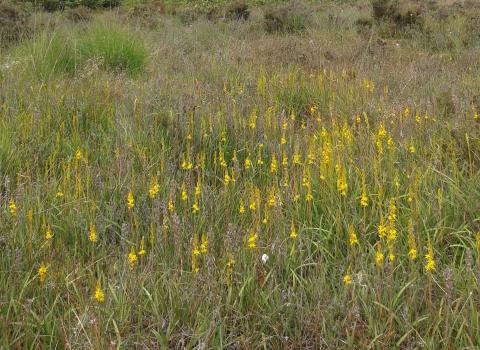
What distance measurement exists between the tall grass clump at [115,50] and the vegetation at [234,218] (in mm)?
1015

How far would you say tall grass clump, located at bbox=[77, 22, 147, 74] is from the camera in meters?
5.95

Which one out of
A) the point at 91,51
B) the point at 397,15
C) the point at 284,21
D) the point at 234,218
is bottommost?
the point at 284,21

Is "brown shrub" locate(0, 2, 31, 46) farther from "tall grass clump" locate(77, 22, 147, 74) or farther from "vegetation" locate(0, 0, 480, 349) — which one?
"vegetation" locate(0, 0, 480, 349)

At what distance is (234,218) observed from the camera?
248 cm

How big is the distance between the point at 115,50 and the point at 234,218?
4083mm

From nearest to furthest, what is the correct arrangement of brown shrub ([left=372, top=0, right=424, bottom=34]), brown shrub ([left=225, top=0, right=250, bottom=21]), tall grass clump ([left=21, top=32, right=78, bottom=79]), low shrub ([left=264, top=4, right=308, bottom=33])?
tall grass clump ([left=21, top=32, right=78, bottom=79])
brown shrub ([left=372, top=0, right=424, bottom=34])
low shrub ([left=264, top=4, right=308, bottom=33])
brown shrub ([left=225, top=0, right=250, bottom=21])

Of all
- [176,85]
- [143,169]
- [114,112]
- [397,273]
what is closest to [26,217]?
[143,169]

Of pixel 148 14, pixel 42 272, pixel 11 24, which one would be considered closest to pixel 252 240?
pixel 42 272

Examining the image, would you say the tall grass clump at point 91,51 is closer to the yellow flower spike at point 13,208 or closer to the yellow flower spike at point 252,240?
the yellow flower spike at point 13,208

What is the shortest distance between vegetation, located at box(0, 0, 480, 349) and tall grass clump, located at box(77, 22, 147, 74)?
3.33 feet

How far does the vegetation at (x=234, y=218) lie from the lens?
5.70ft

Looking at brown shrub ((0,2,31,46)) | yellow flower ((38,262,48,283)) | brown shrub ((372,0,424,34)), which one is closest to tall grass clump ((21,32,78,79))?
brown shrub ((0,2,31,46))

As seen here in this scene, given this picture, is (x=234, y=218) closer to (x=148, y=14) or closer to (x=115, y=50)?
(x=115, y=50)

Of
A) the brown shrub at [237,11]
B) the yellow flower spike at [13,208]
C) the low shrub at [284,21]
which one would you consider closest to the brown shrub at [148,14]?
the brown shrub at [237,11]
